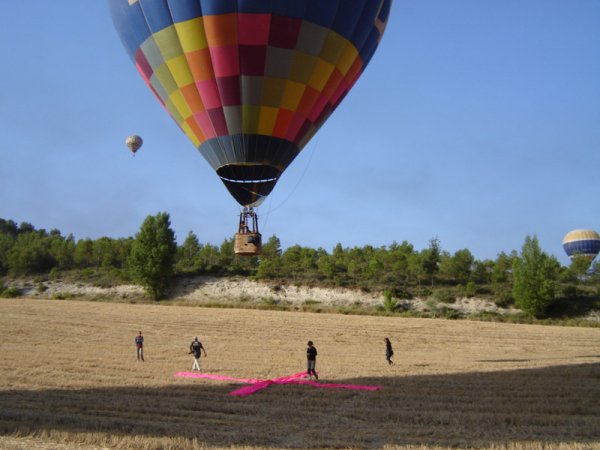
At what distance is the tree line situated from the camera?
147 ft

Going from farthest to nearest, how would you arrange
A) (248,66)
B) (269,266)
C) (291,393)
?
1. (269,266)
2. (248,66)
3. (291,393)

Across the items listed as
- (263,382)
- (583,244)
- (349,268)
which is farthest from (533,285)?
(263,382)

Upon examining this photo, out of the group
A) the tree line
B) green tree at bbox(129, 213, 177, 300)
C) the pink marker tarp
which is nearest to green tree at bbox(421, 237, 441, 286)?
the tree line

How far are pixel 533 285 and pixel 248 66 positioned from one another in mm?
33252

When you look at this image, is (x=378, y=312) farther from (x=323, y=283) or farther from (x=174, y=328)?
(x=174, y=328)

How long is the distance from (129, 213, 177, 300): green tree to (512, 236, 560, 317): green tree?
95.5 feet

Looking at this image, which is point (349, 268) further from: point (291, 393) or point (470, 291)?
point (291, 393)

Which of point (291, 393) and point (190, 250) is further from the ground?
point (190, 250)

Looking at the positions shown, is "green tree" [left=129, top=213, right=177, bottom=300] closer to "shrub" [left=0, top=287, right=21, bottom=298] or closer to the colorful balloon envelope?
"shrub" [left=0, top=287, right=21, bottom=298]

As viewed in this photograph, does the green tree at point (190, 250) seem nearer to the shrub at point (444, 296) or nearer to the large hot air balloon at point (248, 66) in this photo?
the shrub at point (444, 296)

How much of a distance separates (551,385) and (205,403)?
782 cm

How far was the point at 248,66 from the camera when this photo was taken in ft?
52.9

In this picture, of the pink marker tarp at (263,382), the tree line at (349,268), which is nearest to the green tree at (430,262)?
the tree line at (349,268)

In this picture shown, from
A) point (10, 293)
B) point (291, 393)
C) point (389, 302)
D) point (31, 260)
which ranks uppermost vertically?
point (31, 260)
